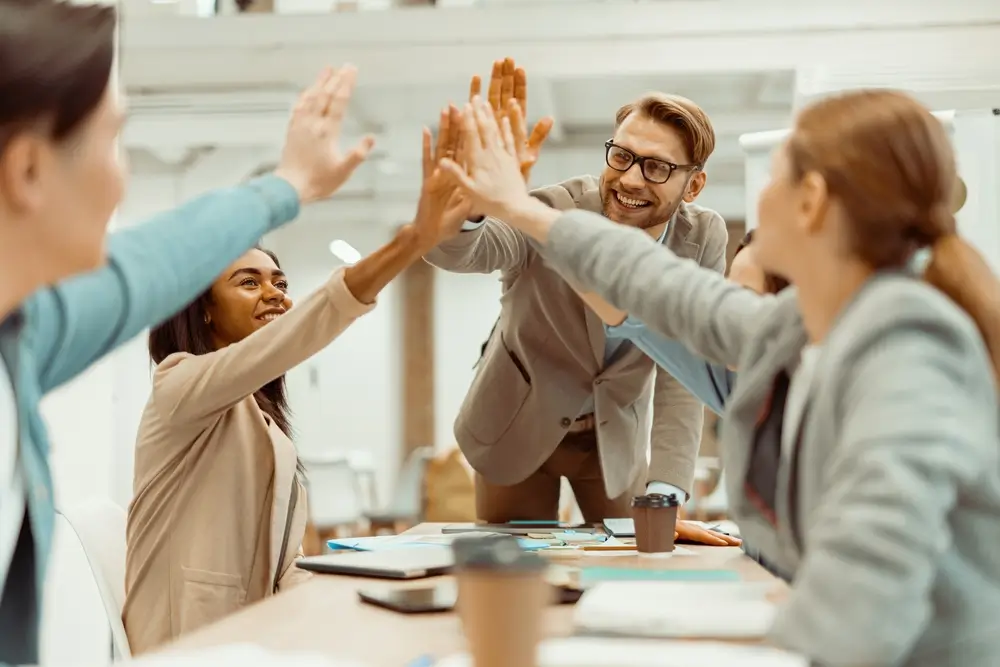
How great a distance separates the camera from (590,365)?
2553mm

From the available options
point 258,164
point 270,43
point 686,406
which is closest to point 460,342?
point 258,164

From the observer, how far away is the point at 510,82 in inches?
77.7

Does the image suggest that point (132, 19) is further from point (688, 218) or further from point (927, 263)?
point (927, 263)

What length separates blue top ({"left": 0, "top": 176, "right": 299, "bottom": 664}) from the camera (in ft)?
3.46

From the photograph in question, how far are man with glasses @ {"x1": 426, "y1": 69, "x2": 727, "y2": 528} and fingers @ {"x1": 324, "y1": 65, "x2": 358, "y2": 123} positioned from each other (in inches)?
29.5

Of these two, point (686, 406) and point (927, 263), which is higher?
point (927, 263)

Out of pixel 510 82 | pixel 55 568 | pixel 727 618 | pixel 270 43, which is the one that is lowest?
pixel 55 568

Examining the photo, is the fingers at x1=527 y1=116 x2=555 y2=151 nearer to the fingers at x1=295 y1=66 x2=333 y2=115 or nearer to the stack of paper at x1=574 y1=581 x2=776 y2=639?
the fingers at x1=295 y1=66 x2=333 y2=115

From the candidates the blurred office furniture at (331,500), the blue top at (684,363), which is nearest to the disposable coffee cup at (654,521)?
the blue top at (684,363)

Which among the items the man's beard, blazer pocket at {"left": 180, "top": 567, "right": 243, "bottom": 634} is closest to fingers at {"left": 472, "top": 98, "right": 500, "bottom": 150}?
the man's beard

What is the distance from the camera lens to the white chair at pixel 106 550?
1.93m

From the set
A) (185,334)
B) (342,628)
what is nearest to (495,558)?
(342,628)

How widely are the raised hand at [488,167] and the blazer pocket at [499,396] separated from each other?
3.03ft

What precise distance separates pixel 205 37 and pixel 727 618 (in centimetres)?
609
